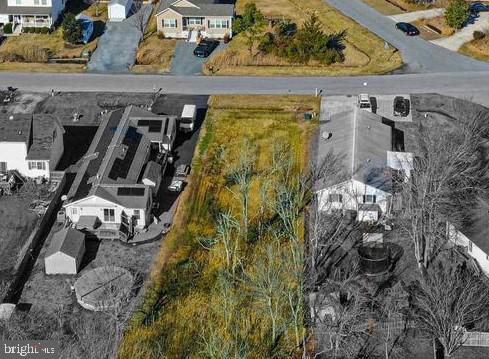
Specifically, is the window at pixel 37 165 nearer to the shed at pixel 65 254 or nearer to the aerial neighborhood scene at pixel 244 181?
the aerial neighborhood scene at pixel 244 181

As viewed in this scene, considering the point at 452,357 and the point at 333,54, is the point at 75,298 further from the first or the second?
the point at 333,54

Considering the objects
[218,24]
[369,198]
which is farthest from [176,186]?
[218,24]

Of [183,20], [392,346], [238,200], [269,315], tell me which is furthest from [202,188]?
[183,20]

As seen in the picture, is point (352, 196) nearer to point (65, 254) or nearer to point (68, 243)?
point (68, 243)

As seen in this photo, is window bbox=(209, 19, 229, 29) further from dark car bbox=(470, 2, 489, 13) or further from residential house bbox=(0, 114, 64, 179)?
residential house bbox=(0, 114, 64, 179)

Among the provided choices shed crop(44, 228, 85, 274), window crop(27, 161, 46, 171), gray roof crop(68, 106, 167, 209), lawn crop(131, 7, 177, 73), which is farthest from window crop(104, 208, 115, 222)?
lawn crop(131, 7, 177, 73)

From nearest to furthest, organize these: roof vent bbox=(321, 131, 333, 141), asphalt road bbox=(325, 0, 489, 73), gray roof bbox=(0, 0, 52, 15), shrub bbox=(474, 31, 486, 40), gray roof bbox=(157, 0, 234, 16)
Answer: roof vent bbox=(321, 131, 333, 141), asphalt road bbox=(325, 0, 489, 73), shrub bbox=(474, 31, 486, 40), gray roof bbox=(157, 0, 234, 16), gray roof bbox=(0, 0, 52, 15)
